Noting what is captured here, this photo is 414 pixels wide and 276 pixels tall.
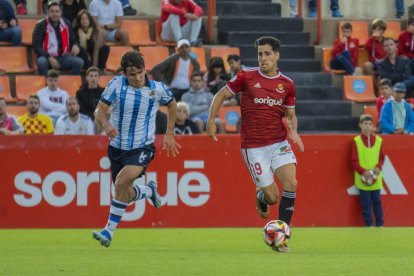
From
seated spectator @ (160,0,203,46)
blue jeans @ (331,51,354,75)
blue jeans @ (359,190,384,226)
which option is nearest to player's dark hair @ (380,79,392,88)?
blue jeans @ (331,51,354,75)

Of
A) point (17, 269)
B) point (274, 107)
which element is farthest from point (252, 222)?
point (17, 269)

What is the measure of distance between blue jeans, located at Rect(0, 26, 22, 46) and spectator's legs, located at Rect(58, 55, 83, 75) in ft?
2.95

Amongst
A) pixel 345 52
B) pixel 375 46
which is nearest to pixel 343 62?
pixel 345 52

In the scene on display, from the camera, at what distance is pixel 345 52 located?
2325 cm

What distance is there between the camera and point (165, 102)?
13.6m

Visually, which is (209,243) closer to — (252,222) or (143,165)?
(143,165)

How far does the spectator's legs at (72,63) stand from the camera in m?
20.8

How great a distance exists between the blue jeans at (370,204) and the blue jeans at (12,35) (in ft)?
22.0

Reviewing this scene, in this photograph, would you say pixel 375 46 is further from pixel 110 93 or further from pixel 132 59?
pixel 132 59

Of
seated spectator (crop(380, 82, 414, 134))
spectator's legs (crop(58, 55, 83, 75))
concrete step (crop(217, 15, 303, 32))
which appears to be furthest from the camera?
concrete step (crop(217, 15, 303, 32))

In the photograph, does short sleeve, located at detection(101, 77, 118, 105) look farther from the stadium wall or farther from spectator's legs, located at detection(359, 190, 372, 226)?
spectator's legs, located at detection(359, 190, 372, 226)

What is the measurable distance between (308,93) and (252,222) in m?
5.36

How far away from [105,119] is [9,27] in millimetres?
8615

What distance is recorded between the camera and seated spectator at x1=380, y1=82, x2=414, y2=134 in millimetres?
20250
